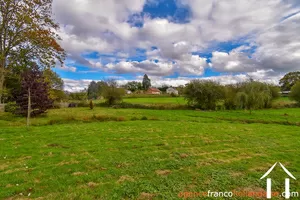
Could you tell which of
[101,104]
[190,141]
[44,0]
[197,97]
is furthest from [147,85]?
[190,141]

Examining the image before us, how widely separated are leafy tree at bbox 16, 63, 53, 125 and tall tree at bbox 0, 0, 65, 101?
1.30 m

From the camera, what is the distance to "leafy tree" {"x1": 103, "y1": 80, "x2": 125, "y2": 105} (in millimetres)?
34969

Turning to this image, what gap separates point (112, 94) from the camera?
34969 millimetres

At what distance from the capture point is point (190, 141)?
7953mm

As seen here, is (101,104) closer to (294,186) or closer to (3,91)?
(3,91)

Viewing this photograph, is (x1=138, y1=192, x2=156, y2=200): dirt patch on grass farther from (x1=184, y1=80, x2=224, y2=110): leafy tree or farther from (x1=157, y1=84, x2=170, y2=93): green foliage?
(x1=157, y1=84, x2=170, y2=93): green foliage

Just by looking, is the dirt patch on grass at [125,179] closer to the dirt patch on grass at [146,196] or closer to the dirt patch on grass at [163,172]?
the dirt patch on grass at [146,196]

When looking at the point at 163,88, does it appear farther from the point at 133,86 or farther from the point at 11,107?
the point at 11,107

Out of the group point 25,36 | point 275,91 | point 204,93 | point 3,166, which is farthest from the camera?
point 275,91

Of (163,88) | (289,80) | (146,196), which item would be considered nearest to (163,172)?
(146,196)

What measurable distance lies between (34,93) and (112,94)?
62.7 ft

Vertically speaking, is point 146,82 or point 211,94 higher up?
point 146,82

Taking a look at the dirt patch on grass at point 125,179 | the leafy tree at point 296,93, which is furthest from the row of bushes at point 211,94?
the dirt patch on grass at point 125,179

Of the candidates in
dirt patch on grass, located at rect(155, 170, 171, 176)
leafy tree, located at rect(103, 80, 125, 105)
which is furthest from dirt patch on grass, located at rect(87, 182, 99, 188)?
leafy tree, located at rect(103, 80, 125, 105)
